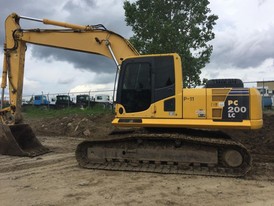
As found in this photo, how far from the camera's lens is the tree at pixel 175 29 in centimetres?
2366

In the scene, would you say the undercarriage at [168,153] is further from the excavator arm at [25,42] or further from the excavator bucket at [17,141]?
the excavator arm at [25,42]

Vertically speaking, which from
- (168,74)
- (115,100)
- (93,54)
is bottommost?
(115,100)

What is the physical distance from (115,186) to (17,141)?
5062 millimetres

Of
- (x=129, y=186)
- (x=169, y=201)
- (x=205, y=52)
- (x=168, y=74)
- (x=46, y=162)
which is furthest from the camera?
(x=205, y=52)

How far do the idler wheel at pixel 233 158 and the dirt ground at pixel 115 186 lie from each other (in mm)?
398

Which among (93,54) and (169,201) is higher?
(93,54)

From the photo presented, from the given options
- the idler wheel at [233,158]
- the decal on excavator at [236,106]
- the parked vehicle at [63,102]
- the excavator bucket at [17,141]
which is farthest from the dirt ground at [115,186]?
the parked vehicle at [63,102]

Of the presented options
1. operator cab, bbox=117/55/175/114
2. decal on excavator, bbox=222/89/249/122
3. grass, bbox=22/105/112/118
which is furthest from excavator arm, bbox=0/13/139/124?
grass, bbox=22/105/112/118

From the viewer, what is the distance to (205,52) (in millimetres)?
25656

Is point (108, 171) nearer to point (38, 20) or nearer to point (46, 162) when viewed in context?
point (46, 162)

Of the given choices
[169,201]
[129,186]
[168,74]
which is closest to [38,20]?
[168,74]

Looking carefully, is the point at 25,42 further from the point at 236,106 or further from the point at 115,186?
the point at 236,106

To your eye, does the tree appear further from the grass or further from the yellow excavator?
the yellow excavator

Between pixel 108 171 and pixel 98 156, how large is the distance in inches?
22.7
